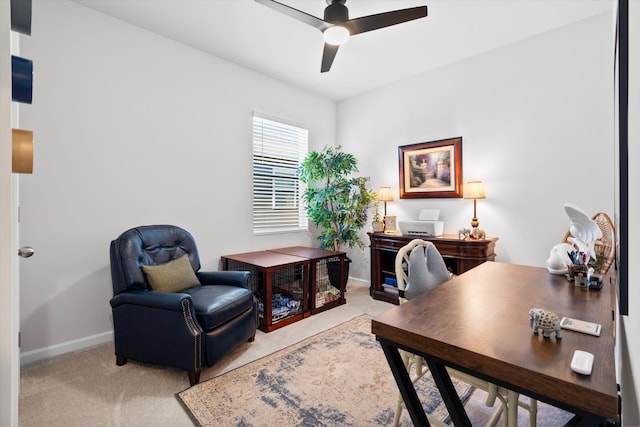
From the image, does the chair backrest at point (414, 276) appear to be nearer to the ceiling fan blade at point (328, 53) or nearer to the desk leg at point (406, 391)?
the desk leg at point (406, 391)

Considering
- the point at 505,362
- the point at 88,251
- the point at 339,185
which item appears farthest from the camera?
the point at 339,185

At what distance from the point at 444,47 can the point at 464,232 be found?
79.8 inches

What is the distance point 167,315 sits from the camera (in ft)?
6.66

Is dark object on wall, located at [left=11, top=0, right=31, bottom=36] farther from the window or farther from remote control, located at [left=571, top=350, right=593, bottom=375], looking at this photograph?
the window

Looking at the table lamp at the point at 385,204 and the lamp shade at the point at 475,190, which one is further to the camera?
the table lamp at the point at 385,204

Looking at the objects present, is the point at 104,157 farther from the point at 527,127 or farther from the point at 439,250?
the point at 527,127

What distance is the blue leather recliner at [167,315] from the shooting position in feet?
6.60

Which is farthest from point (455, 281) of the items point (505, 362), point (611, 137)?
point (611, 137)

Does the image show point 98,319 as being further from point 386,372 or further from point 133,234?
point 386,372

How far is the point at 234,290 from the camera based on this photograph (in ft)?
8.16

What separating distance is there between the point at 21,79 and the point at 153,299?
1.77m

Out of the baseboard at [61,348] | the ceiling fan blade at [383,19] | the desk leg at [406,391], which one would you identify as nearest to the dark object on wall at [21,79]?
the desk leg at [406,391]

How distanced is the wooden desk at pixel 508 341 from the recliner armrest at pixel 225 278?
176cm

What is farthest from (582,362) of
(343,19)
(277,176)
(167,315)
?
(277,176)
